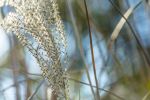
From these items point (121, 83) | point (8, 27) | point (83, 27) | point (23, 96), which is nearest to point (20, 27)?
point (8, 27)

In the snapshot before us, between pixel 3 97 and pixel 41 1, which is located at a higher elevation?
pixel 3 97

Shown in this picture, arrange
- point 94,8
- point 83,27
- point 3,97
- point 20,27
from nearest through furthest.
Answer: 1. point 20,27
2. point 3,97
3. point 94,8
4. point 83,27

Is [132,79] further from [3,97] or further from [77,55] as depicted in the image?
[3,97]

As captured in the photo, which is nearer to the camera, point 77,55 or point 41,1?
point 41,1

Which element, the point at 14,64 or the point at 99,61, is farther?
the point at 99,61

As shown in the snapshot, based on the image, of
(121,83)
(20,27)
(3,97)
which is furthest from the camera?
(121,83)

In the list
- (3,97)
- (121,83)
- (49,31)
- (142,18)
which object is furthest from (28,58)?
(49,31)

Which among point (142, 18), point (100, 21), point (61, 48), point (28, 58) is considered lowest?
point (61, 48)
